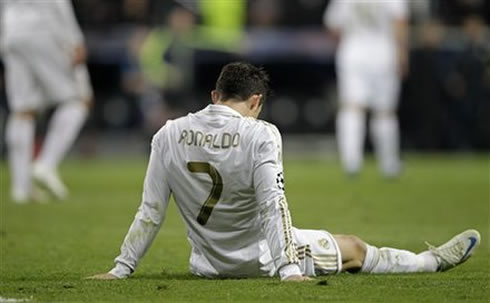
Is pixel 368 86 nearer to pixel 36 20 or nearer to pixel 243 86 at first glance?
pixel 36 20

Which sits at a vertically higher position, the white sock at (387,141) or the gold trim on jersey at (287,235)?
the gold trim on jersey at (287,235)

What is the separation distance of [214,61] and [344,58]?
7087 millimetres

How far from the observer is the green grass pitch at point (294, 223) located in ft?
23.2

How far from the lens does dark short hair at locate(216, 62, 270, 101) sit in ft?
24.0

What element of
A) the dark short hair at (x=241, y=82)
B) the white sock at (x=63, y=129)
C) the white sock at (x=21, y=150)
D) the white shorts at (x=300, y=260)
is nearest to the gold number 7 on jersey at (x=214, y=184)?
the white shorts at (x=300, y=260)

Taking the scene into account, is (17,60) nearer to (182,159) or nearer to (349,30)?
(349,30)

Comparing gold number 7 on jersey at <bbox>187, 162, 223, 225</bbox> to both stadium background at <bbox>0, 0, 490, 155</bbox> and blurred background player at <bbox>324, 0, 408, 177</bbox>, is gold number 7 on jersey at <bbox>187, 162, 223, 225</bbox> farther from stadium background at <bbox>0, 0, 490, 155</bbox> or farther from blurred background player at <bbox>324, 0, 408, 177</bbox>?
stadium background at <bbox>0, 0, 490, 155</bbox>

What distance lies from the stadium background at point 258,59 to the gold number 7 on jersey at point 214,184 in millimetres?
17001

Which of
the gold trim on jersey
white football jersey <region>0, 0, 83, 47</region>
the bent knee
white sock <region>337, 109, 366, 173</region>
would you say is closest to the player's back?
the gold trim on jersey

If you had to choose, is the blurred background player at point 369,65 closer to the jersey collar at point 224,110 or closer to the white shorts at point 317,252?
the white shorts at point 317,252

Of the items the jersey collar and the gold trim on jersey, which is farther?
the jersey collar

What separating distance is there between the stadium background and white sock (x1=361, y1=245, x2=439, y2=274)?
53.0 ft

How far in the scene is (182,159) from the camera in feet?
24.5

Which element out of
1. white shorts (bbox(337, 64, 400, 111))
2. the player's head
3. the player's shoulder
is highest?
the player's head
